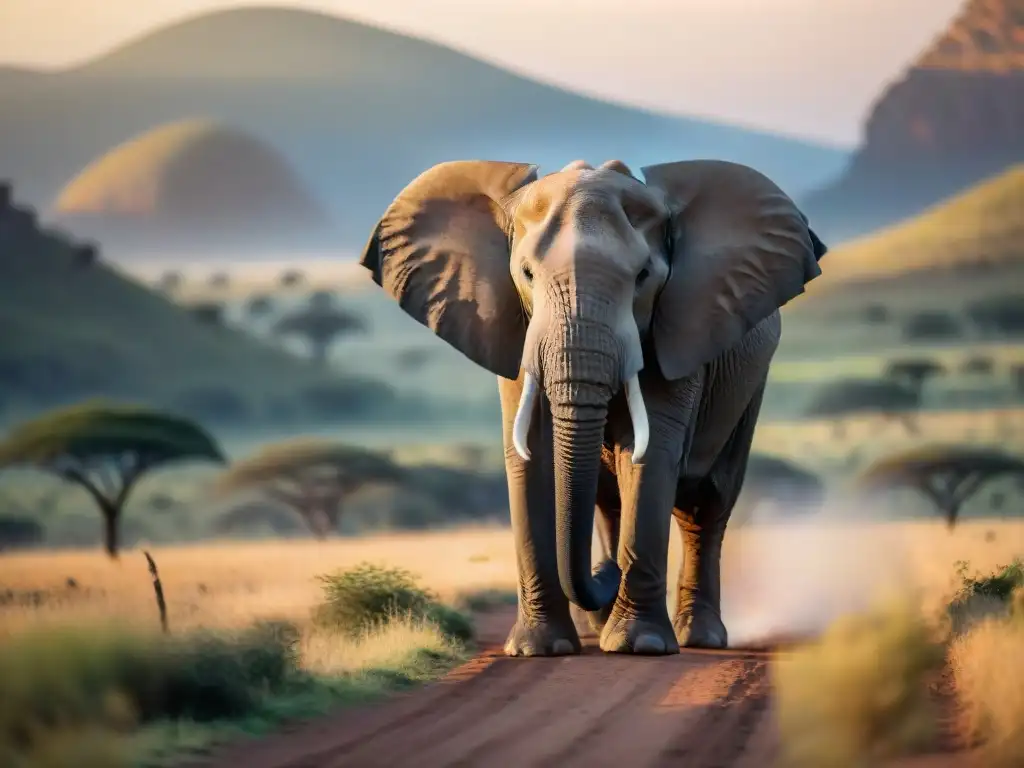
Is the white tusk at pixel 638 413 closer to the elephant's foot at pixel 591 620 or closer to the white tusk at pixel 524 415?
the white tusk at pixel 524 415

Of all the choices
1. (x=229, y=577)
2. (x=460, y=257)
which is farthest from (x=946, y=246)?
(x=460, y=257)

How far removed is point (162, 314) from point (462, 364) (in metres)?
16.3

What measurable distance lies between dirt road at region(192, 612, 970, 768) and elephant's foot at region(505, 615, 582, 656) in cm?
27

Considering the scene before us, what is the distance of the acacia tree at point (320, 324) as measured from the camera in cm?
7744

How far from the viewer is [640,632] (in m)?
14.0

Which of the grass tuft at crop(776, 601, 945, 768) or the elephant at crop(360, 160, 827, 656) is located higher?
the elephant at crop(360, 160, 827, 656)

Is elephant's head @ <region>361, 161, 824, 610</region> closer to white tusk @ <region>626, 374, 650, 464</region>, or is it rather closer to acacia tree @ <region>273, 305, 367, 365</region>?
white tusk @ <region>626, 374, 650, 464</region>

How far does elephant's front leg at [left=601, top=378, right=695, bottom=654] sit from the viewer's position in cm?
1383

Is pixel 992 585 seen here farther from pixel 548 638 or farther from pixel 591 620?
pixel 548 638

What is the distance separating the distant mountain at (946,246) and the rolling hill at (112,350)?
91.3 ft

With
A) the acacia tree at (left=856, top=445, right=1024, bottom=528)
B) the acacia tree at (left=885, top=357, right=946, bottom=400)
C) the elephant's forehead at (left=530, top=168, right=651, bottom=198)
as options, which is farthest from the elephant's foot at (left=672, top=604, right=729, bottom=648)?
the acacia tree at (left=885, top=357, right=946, bottom=400)

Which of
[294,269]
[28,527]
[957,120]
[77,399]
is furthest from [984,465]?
[957,120]

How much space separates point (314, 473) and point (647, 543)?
3706 cm

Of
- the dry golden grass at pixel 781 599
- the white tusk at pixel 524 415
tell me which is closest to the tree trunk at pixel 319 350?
the dry golden grass at pixel 781 599
